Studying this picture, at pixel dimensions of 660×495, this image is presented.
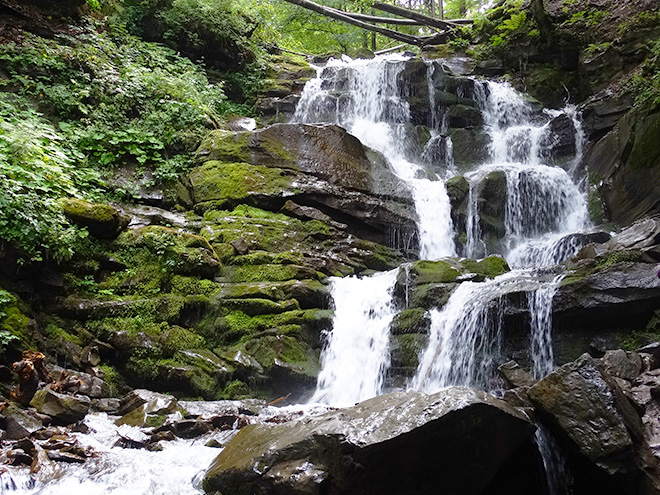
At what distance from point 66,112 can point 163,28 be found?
5919 mm

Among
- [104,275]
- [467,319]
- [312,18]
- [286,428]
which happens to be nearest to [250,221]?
[104,275]

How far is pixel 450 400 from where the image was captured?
3514 millimetres

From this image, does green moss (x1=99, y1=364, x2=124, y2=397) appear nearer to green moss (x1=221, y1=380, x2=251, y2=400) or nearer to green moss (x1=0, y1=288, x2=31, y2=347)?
green moss (x1=0, y1=288, x2=31, y2=347)

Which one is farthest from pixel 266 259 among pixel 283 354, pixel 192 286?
pixel 283 354

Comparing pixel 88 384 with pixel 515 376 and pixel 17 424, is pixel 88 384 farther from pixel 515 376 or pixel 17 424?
pixel 515 376

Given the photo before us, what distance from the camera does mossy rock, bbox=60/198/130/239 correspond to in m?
7.34

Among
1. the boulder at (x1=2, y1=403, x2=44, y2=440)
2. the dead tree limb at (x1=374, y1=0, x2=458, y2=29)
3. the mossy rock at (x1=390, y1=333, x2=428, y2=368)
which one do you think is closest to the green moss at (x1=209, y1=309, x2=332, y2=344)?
the mossy rock at (x1=390, y1=333, x2=428, y2=368)

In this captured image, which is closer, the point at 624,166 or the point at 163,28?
the point at 624,166

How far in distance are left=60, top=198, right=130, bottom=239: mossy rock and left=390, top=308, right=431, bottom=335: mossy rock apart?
15.9ft

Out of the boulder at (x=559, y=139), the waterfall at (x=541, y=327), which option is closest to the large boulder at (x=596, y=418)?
the waterfall at (x=541, y=327)

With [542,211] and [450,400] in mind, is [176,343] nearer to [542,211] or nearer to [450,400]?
[450,400]

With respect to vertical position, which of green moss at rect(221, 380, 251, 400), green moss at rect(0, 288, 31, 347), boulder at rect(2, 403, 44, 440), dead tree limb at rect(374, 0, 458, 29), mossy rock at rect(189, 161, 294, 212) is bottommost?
green moss at rect(221, 380, 251, 400)

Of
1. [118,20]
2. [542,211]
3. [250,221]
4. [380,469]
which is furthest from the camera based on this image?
[118,20]

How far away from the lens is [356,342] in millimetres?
7797
